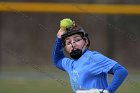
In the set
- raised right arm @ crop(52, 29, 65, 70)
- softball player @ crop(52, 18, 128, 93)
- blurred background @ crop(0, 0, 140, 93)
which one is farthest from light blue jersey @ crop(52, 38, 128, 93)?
blurred background @ crop(0, 0, 140, 93)

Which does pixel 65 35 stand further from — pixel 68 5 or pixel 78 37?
pixel 68 5

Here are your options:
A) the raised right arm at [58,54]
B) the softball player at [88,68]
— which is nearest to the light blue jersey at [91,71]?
the softball player at [88,68]

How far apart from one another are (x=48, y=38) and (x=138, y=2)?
1.51 m

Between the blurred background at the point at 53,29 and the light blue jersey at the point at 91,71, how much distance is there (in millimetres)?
5883

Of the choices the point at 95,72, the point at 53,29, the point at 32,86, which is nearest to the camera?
the point at 95,72

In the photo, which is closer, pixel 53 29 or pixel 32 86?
pixel 32 86

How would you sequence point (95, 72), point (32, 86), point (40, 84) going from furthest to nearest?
point (40, 84), point (32, 86), point (95, 72)

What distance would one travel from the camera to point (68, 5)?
10.7 metres

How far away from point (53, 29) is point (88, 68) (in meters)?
6.62

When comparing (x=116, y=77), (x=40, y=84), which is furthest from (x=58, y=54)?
(x=40, y=84)

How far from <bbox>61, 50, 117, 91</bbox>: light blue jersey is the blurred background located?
19.3 feet

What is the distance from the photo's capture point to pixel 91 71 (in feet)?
14.1

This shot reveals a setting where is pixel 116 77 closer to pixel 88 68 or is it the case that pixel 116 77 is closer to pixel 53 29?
pixel 88 68

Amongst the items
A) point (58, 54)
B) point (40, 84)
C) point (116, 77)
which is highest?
point (58, 54)
